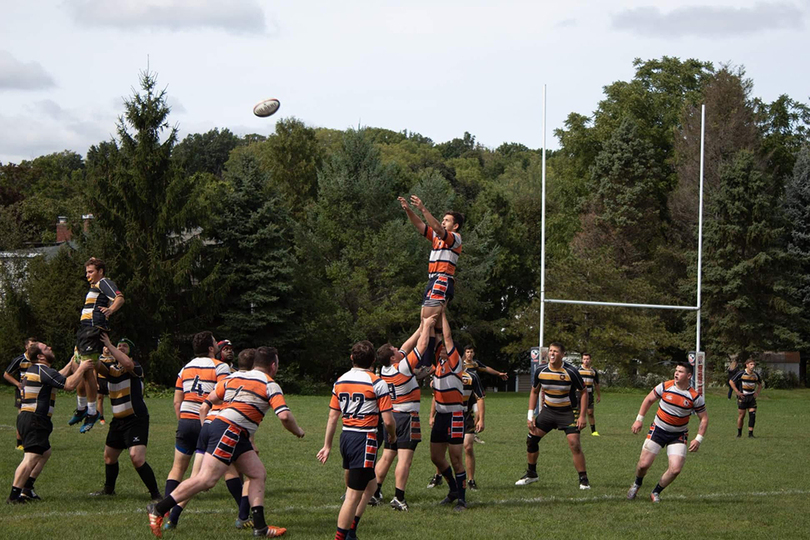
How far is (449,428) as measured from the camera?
1061 centimetres

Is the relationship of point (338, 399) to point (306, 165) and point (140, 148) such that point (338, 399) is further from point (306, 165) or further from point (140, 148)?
point (306, 165)

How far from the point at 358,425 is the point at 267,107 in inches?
749

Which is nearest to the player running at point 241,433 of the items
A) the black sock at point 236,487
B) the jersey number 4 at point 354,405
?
the jersey number 4 at point 354,405

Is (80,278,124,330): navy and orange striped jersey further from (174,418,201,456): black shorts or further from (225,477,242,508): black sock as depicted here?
(225,477,242,508): black sock

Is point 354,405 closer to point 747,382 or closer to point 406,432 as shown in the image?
point 406,432

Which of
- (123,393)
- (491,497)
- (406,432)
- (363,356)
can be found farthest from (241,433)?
(491,497)

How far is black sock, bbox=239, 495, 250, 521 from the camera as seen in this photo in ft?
30.1

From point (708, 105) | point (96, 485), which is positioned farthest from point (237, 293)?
point (708, 105)

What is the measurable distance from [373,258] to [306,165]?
21874 mm

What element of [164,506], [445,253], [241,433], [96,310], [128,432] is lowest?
[164,506]

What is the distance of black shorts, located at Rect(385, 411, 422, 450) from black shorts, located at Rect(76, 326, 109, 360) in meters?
3.96

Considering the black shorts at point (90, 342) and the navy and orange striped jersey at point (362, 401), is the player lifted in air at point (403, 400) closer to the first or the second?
the navy and orange striped jersey at point (362, 401)

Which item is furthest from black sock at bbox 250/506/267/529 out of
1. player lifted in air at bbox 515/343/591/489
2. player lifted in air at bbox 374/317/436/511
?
player lifted in air at bbox 515/343/591/489

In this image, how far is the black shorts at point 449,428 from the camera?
10.6m
